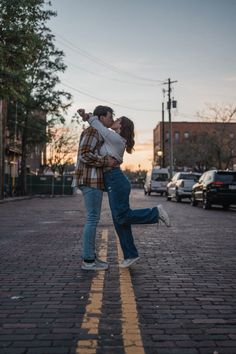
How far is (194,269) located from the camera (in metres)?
6.83

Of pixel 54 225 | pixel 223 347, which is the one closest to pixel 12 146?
pixel 54 225

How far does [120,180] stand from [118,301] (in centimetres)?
190

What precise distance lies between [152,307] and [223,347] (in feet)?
3.94

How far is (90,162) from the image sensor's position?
636cm

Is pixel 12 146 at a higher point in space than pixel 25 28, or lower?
lower

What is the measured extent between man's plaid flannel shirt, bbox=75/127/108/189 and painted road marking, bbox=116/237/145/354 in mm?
1238

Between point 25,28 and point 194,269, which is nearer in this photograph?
point 194,269

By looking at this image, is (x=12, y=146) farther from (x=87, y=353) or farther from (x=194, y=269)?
(x=87, y=353)

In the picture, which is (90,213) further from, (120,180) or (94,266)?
(94,266)

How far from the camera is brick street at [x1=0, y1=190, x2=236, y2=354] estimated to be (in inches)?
146

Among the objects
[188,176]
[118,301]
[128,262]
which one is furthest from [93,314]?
[188,176]

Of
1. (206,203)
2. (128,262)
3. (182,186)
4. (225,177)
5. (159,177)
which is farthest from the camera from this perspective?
(159,177)

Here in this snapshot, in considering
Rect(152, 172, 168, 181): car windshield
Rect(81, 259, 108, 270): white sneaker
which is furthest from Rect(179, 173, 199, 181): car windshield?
Rect(81, 259, 108, 270): white sneaker

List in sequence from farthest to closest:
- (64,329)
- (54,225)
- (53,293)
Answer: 1. (54,225)
2. (53,293)
3. (64,329)
